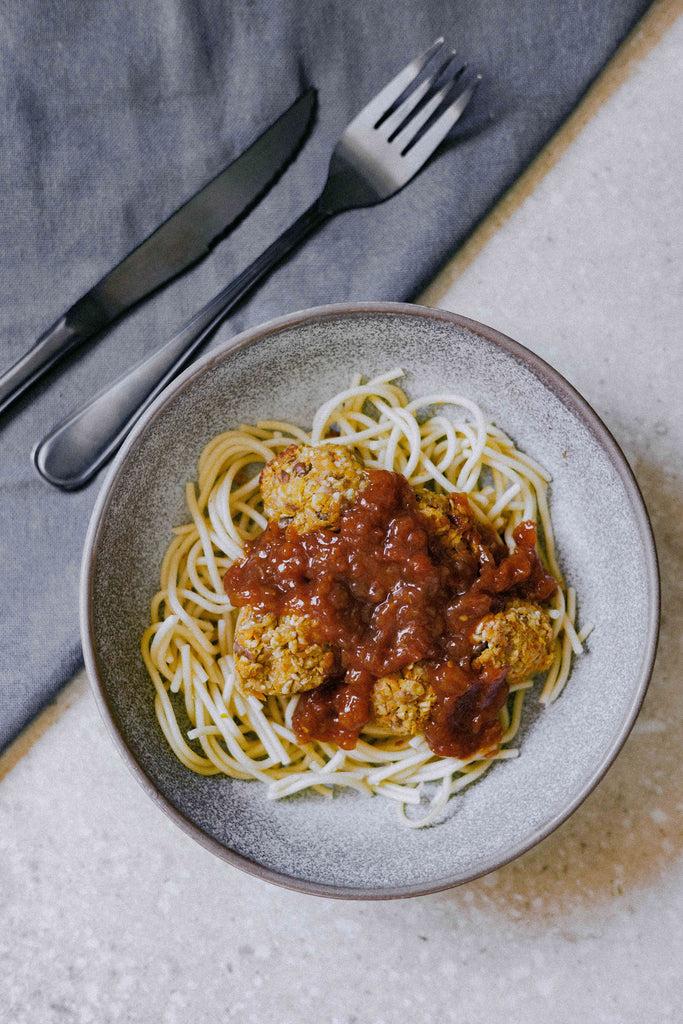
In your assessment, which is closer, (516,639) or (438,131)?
(516,639)

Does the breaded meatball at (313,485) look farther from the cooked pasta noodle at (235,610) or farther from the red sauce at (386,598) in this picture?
the cooked pasta noodle at (235,610)

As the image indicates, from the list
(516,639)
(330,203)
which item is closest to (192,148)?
(330,203)

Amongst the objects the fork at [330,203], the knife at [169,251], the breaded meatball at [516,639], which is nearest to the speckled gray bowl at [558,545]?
the breaded meatball at [516,639]

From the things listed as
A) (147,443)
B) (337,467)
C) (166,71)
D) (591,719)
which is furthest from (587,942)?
(166,71)

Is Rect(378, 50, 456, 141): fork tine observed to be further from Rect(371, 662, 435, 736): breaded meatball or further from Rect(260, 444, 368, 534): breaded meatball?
Rect(371, 662, 435, 736): breaded meatball

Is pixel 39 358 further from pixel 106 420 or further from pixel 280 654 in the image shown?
pixel 280 654

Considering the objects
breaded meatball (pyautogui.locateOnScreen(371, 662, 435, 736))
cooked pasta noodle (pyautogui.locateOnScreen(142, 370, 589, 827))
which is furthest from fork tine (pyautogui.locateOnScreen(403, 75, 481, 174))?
breaded meatball (pyautogui.locateOnScreen(371, 662, 435, 736))
